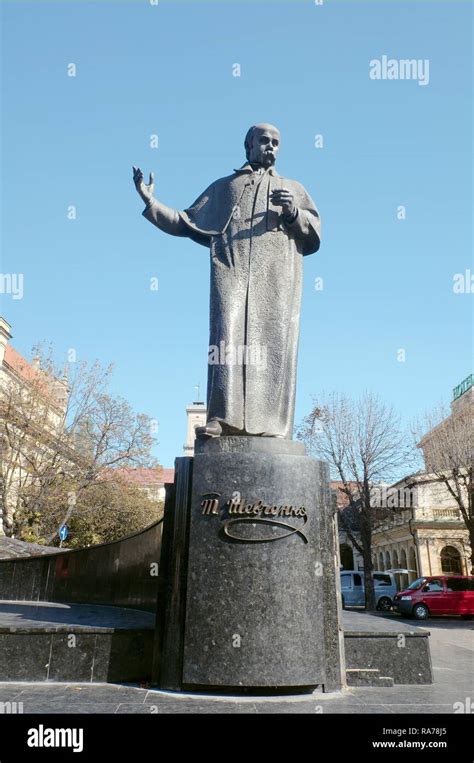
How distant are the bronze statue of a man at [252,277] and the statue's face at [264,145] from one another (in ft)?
0.04

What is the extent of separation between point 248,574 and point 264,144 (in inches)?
204

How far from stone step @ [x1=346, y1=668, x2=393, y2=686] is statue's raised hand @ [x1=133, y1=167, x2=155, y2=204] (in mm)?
5652

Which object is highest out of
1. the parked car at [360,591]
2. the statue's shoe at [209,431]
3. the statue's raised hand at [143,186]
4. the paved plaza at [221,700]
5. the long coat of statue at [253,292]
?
the statue's raised hand at [143,186]

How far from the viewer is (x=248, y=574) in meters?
5.22

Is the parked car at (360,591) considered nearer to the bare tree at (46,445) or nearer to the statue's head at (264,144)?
the bare tree at (46,445)

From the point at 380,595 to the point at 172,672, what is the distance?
106 feet

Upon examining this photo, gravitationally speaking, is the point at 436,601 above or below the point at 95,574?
below

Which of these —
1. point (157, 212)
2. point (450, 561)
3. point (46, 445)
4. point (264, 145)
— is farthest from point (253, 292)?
point (450, 561)

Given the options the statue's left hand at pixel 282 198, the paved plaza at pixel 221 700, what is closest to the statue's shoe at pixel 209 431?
the paved plaza at pixel 221 700

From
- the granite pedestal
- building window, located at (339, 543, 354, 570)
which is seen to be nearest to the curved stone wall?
the granite pedestal

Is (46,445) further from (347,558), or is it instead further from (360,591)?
(347,558)

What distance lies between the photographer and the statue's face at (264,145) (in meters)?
7.38

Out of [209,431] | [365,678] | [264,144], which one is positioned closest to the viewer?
[365,678]
